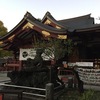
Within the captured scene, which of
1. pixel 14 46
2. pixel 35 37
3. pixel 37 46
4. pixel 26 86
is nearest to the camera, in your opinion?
pixel 26 86

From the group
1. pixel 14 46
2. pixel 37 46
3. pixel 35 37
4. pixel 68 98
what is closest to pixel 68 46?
pixel 37 46

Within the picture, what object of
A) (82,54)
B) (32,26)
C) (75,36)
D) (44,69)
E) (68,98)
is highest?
(32,26)

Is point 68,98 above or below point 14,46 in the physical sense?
below

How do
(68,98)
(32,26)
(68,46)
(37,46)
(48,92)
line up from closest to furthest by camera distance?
(48,92) < (68,98) < (37,46) < (68,46) < (32,26)

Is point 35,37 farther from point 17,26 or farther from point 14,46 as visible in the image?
point 14,46

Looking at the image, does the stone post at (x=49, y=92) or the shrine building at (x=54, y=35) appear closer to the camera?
the stone post at (x=49, y=92)

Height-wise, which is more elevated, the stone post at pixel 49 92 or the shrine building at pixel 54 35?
the shrine building at pixel 54 35

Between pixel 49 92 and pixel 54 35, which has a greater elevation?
pixel 54 35

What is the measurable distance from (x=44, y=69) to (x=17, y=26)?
7174mm

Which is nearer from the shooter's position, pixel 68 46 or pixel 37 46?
pixel 37 46

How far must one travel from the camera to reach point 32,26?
15.1 m

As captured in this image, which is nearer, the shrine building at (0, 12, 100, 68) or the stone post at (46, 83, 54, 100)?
the stone post at (46, 83, 54, 100)

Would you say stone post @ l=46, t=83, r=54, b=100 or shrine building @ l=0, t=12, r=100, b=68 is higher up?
shrine building @ l=0, t=12, r=100, b=68

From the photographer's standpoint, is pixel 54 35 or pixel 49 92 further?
pixel 54 35
